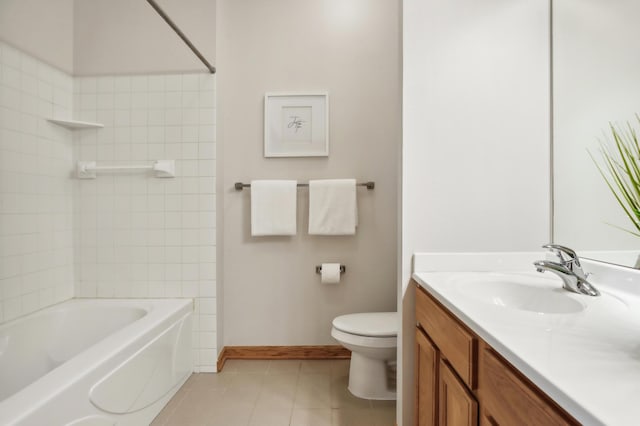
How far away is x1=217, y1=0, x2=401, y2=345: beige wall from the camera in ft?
7.61

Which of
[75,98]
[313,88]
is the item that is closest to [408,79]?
[313,88]

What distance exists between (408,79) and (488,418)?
1184 mm

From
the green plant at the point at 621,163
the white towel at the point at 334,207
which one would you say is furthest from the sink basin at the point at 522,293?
the white towel at the point at 334,207

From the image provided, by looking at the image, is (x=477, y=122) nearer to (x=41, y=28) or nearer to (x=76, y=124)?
(x=76, y=124)

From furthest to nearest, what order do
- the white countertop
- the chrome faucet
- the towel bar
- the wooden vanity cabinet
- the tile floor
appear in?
the towel bar, the tile floor, the chrome faucet, the wooden vanity cabinet, the white countertop

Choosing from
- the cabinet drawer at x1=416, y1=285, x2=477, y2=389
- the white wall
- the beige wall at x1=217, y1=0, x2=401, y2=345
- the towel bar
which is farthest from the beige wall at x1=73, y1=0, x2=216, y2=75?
the cabinet drawer at x1=416, y1=285, x2=477, y2=389

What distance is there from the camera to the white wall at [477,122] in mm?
1390

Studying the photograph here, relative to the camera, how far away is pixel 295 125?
2.32 metres

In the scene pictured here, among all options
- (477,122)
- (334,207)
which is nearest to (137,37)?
(334,207)

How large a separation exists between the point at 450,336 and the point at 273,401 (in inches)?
48.6

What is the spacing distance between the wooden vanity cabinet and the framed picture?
4.22 ft

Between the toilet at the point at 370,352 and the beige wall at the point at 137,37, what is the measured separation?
1.81m

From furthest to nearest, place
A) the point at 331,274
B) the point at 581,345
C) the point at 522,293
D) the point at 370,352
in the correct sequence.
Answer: the point at 331,274, the point at 370,352, the point at 522,293, the point at 581,345

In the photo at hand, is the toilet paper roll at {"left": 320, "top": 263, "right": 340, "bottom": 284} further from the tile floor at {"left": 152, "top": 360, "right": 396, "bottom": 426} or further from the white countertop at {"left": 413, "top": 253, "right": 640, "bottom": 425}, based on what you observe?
the white countertop at {"left": 413, "top": 253, "right": 640, "bottom": 425}
